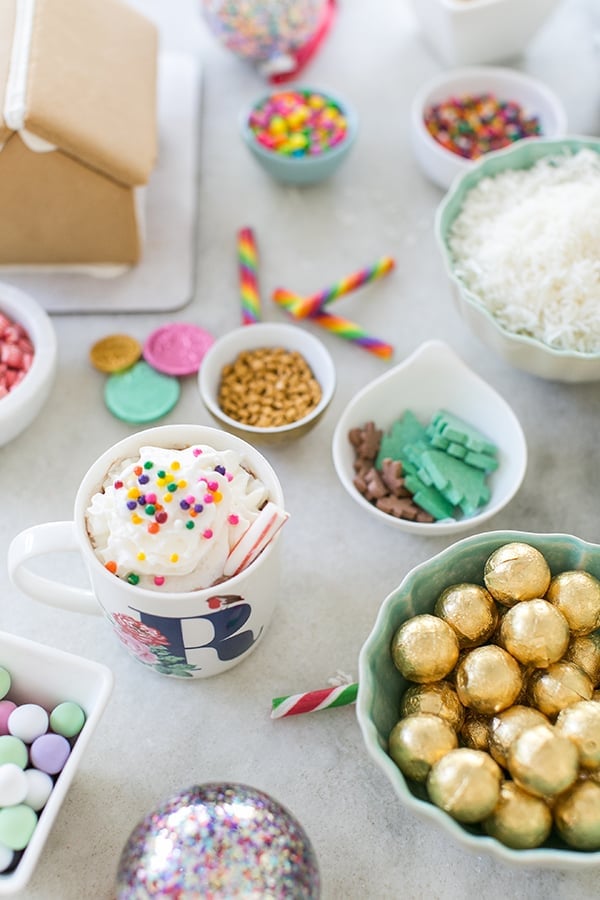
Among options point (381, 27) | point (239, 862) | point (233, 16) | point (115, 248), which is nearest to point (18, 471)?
point (115, 248)

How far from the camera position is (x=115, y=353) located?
1.14m

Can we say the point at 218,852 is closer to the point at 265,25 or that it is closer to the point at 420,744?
the point at 420,744

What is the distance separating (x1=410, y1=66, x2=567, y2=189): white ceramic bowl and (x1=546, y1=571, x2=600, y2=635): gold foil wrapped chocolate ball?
0.72 metres

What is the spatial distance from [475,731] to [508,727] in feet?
0.11

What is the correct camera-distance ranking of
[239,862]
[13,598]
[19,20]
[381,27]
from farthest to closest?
[381,27]
[19,20]
[13,598]
[239,862]

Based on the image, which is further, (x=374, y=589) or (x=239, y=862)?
(x=374, y=589)

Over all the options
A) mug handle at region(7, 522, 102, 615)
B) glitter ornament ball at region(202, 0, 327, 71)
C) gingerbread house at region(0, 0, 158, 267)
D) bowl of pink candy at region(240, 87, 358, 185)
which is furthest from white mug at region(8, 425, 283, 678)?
glitter ornament ball at region(202, 0, 327, 71)

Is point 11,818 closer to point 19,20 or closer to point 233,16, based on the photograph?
point 19,20

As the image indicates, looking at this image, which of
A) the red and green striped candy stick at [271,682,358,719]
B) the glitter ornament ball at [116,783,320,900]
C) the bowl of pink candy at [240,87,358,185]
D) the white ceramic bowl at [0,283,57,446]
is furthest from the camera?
the bowl of pink candy at [240,87,358,185]

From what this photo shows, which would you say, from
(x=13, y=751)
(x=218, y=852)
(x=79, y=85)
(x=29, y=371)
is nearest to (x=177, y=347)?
(x=29, y=371)

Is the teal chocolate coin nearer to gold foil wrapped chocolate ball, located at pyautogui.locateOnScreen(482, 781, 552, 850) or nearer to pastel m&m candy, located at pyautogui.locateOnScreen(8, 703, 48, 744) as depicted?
pastel m&m candy, located at pyautogui.locateOnScreen(8, 703, 48, 744)

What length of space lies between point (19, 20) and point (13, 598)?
2.34 ft

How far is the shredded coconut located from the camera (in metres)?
1.01

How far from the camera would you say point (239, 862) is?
2.19 ft
